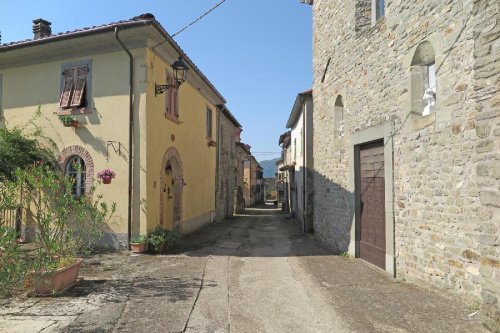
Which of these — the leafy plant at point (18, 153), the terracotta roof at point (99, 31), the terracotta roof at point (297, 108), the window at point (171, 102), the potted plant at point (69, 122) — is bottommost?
the leafy plant at point (18, 153)

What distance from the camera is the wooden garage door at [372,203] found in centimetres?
723

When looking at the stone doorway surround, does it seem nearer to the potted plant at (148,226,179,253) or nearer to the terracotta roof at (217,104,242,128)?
the potted plant at (148,226,179,253)

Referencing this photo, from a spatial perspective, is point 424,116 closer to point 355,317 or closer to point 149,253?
point 355,317

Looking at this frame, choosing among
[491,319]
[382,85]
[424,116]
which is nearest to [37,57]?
[382,85]

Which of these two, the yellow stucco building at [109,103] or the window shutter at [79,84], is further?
the window shutter at [79,84]

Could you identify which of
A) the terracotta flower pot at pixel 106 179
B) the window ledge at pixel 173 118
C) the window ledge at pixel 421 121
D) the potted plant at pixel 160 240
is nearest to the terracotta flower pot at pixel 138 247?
the potted plant at pixel 160 240

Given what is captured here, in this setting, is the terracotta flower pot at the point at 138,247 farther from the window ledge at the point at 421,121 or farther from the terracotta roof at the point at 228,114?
the terracotta roof at the point at 228,114

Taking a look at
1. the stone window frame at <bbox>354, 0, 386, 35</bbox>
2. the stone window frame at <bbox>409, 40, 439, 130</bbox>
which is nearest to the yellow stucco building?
the stone window frame at <bbox>354, 0, 386, 35</bbox>

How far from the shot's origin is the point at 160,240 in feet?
27.8

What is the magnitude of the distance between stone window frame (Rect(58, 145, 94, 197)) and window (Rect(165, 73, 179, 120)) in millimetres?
2501

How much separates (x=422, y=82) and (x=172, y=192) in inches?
322

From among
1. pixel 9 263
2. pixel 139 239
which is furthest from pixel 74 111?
pixel 9 263

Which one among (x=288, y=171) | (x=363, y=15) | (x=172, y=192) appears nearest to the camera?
(x=363, y=15)

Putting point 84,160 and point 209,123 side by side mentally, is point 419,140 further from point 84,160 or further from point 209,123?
point 209,123
